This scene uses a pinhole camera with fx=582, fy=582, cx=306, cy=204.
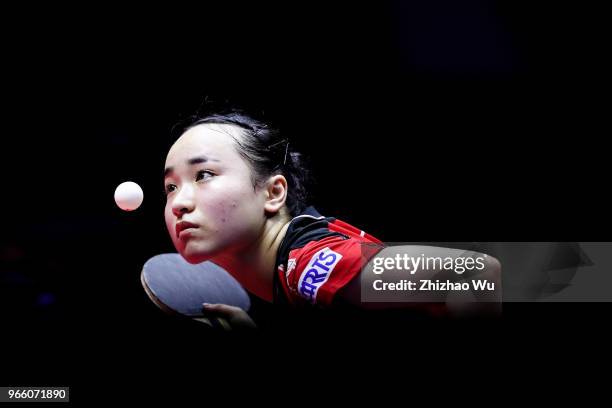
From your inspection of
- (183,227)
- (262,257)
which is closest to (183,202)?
(183,227)

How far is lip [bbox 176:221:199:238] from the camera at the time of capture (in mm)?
1462

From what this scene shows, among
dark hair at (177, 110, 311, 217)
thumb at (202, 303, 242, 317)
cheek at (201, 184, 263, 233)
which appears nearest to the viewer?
cheek at (201, 184, 263, 233)

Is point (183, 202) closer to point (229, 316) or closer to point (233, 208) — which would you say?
point (233, 208)

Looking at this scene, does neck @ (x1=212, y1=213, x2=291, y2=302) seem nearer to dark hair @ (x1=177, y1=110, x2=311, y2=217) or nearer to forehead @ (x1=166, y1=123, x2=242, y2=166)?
dark hair @ (x1=177, y1=110, x2=311, y2=217)

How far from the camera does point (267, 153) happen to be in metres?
1.62

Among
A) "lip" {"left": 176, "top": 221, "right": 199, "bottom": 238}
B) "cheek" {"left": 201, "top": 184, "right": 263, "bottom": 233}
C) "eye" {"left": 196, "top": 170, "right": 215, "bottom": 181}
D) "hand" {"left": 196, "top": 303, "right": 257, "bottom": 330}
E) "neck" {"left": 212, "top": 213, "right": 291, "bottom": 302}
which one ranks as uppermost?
"eye" {"left": 196, "top": 170, "right": 215, "bottom": 181}

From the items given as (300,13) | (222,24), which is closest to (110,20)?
(222,24)

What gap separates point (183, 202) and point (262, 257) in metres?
0.27

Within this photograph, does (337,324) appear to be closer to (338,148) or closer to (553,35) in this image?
(338,148)

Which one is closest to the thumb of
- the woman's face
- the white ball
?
the woman's face

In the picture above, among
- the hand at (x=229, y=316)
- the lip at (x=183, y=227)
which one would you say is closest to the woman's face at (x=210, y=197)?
the lip at (x=183, y=227)

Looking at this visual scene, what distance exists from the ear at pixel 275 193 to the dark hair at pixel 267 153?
0.02m

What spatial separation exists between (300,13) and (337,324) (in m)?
1.11

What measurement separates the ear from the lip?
0.22 metres
